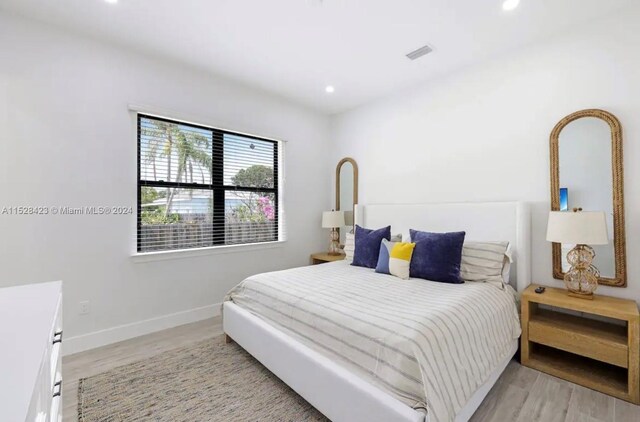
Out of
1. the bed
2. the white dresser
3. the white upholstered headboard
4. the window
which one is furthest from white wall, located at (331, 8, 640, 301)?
the white dresser

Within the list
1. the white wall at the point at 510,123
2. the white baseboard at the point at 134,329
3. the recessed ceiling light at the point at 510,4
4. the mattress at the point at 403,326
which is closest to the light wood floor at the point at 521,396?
the white baseboard at the point at 134,329

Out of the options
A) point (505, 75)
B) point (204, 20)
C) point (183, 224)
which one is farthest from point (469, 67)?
point (183, 224)

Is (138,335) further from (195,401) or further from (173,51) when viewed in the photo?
(173,51)

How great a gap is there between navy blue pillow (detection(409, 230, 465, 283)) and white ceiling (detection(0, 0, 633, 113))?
5.76ft

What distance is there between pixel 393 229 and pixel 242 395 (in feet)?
7.58

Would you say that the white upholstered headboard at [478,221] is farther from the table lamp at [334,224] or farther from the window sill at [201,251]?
the window sill at [201,251]

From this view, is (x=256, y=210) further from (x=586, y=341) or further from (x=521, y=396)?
(x=586, y=341)

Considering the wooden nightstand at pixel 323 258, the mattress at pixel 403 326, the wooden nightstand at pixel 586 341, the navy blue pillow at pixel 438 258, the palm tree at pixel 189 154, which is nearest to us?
the mattress at pixel 403 326

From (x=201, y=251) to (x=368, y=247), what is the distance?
182 centimetres

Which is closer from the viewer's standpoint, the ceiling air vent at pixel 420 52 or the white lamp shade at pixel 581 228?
the white lamp shade at pixel 581 228

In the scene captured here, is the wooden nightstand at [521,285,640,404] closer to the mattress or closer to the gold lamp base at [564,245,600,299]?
the gold lamp base at [564,245,600,299]

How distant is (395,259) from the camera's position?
8.51 ft

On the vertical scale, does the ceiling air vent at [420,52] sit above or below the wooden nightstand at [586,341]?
above

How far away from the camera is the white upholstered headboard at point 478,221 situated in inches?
100
